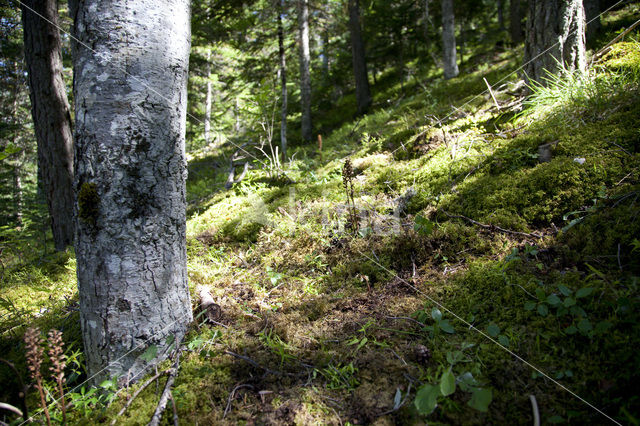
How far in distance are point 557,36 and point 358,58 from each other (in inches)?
387

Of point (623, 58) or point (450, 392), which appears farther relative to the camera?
point (623, 58)

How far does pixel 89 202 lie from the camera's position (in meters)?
1.70

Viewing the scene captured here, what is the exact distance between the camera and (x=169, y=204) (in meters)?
1.88

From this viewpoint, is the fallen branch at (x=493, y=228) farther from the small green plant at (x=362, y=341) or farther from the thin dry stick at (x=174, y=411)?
the thin dry stick at (x=174, y=411)

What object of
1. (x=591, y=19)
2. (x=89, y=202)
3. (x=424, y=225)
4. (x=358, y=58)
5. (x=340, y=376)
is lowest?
(x=340, y=376)

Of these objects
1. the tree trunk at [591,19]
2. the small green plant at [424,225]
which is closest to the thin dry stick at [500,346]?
the small green plant at [424,225]

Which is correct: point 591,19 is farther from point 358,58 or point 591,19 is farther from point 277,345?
point 277,345

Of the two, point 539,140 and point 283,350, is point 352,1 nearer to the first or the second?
point 539,140

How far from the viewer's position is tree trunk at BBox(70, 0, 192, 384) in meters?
1.69

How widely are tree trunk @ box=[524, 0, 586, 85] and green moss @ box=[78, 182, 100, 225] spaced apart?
15.7ft

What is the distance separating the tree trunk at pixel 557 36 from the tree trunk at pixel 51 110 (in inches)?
286

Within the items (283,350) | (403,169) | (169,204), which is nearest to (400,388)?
(283,350)

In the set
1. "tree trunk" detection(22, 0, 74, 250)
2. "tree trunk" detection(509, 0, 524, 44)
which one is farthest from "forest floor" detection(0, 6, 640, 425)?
"tree trunk" detection(509, 0, 524, 44)

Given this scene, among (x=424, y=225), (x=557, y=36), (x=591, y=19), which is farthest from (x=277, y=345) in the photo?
(x=591, y=19)
